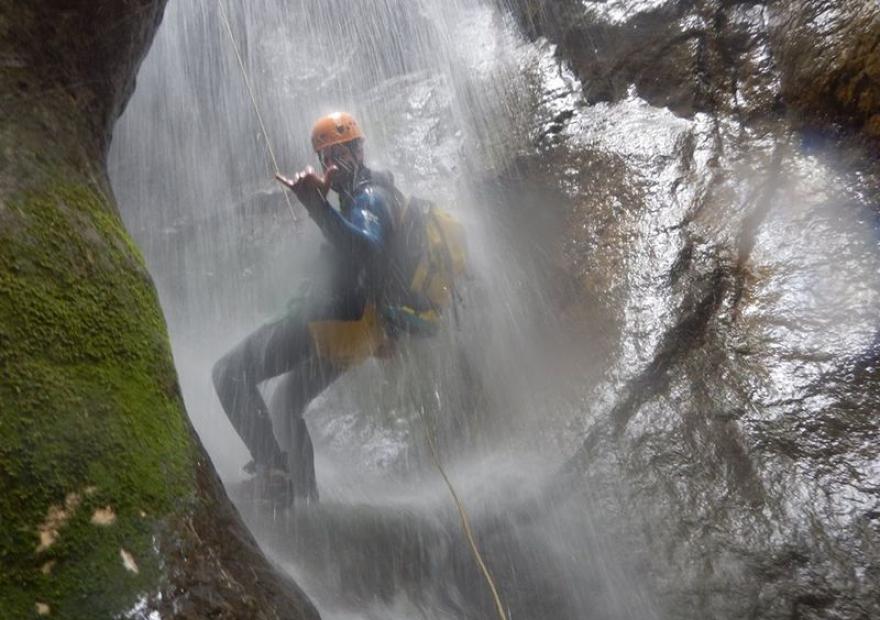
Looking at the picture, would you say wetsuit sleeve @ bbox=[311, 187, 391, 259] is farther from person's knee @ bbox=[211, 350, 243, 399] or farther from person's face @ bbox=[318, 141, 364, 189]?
person's knee @ bbox=[211, 350, 243, 399]

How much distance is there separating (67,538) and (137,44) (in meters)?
3.13

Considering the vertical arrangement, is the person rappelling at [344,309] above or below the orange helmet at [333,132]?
below

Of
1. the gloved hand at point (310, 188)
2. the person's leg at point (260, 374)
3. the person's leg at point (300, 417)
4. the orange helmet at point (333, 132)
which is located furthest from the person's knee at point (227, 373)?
the orange helmet at point (333, 132)

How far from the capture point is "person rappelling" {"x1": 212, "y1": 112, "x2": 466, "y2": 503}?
16.0 ft

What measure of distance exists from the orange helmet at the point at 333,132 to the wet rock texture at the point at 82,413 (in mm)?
2127

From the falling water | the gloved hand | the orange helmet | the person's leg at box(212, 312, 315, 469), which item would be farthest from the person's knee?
the orange helmet

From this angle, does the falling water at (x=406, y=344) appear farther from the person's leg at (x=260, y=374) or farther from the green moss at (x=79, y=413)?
the green moss at (x=79, y=413)

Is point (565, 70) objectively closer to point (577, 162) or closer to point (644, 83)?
point (644, 83)

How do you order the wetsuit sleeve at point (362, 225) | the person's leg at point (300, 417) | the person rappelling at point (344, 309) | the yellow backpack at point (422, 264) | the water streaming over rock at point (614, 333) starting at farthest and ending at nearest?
the person's leg at point (300, 417) < the yellow backpack at point (422, 264) < the person rappelling at point (344, 309) < the wetsuit sleeve at point (362, 225) < the water streaming over rock at point (614, 333)

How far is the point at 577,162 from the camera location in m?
6.49

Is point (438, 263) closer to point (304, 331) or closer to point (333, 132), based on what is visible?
point (304, 331)

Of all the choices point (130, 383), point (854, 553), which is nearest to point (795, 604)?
point (854, 553)

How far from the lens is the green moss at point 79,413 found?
6.79 feet

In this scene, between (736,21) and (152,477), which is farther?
(736,21)
